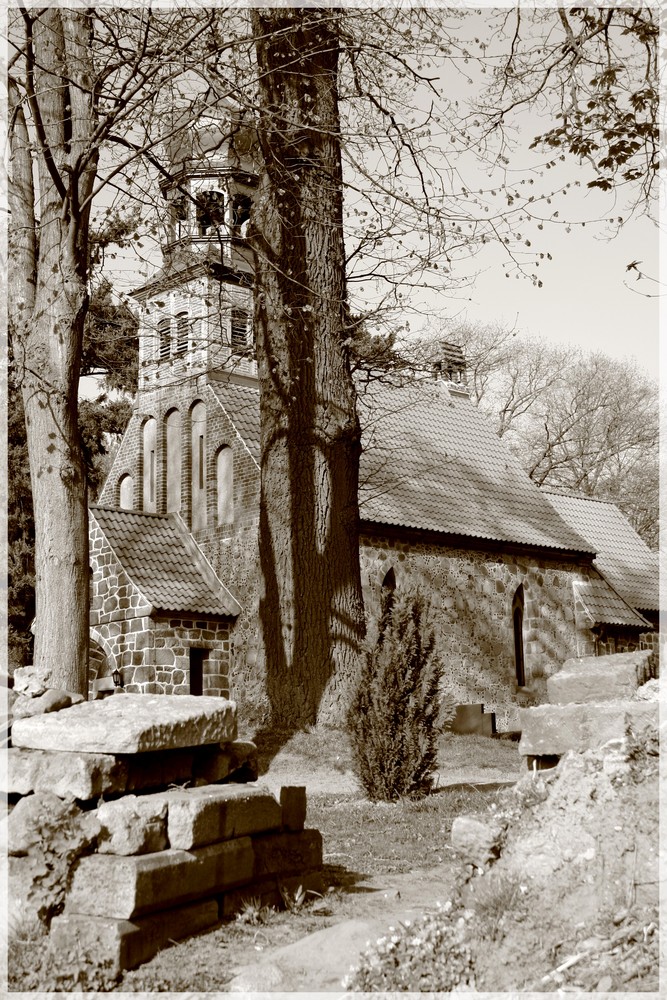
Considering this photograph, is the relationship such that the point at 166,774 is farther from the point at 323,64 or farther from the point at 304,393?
the point at 323,64

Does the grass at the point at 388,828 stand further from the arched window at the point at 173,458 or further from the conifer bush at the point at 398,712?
the arched window at the point at 173,458

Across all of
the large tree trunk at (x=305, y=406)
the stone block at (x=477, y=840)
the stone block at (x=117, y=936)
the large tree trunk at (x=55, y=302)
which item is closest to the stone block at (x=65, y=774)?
the stone block at (x=117, y=936)

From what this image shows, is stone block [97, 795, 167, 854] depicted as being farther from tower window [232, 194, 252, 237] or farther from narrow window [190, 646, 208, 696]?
narrow window [190, 646, 208, 696]

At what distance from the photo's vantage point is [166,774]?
5.41 metres

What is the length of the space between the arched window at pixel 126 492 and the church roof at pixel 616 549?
1133 cm

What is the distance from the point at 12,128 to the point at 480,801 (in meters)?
7.81

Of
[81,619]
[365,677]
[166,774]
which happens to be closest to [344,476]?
[365,677]

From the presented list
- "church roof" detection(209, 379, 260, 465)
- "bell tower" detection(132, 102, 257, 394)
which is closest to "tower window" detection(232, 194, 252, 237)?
"bell tower" detection(132, 102, 257, 394)

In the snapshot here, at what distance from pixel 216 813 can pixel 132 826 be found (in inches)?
19.9

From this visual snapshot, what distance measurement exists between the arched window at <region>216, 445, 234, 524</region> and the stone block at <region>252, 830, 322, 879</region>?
55.0 ft

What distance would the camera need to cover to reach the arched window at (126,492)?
2638 centimetres

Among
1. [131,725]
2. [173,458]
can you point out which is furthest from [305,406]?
[173,458]

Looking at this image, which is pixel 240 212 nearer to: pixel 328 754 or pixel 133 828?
pixel 328 754

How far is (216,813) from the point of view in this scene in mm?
5199
